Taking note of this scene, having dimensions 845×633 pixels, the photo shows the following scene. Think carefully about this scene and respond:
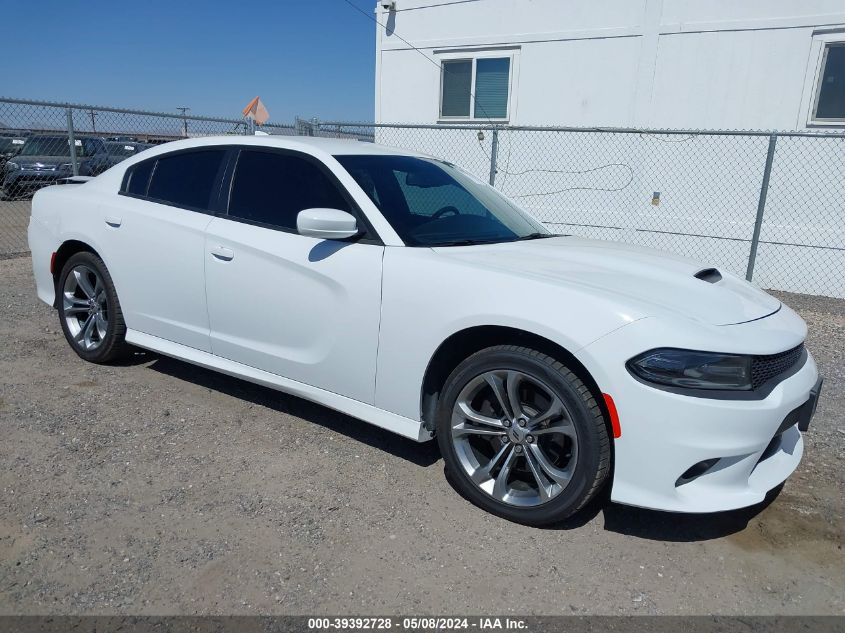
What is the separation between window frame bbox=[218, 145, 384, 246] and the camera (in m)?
3.17

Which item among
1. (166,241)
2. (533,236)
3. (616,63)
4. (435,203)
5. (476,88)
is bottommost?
(166,241)

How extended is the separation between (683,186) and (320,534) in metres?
7.30

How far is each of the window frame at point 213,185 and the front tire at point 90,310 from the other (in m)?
0.56

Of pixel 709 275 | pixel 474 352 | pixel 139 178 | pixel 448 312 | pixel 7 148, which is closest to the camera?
pixel 448 312

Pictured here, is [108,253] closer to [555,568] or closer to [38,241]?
[38,241]

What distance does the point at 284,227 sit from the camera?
135 inches

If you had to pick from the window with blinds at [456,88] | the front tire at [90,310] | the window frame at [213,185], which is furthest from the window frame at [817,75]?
the front tire at [90,310]

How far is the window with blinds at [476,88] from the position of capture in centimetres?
938

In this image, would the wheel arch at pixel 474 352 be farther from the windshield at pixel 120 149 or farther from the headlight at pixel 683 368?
the windshield at pixel 120 149

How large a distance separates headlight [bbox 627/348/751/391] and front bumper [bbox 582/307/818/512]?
0.03m

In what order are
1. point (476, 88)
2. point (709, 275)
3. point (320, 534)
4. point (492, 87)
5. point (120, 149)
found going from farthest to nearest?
point (120, 149) → point (476, 88) → point (492, 87) → point (709, 275) → point (320, 534)

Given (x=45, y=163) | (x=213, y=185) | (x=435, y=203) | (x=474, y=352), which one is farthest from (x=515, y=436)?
(x=45, y=163)

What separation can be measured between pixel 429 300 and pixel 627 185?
6612mm

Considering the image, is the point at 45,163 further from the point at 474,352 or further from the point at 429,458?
the point at 474,352
